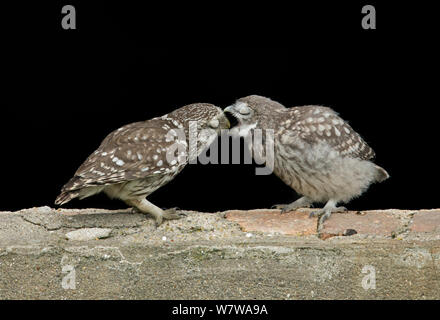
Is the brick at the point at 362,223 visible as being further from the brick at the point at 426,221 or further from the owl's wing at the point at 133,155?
the owl's wing at the point at 133,155

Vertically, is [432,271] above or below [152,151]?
below

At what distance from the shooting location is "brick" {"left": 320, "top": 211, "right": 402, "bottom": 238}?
309 inches

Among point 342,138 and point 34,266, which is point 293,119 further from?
point 34,266

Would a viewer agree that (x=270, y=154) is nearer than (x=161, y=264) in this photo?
No

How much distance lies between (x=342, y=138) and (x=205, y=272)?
1.70 metres

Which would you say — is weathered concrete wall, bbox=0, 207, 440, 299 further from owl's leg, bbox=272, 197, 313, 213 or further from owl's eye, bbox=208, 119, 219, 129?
owl's eye, bbox=208, 119, 219, 129

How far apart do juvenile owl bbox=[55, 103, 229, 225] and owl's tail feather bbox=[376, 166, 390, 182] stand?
1.40 m

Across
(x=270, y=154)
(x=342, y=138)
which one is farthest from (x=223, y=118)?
(x=342, y=138)

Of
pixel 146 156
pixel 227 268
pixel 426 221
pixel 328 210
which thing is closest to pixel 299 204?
pixel 328 210

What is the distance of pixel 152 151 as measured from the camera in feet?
25.9

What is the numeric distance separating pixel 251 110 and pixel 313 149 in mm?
644

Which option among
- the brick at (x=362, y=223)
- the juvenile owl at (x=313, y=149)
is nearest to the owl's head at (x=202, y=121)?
the juvenile owl at (x=313, y=149)

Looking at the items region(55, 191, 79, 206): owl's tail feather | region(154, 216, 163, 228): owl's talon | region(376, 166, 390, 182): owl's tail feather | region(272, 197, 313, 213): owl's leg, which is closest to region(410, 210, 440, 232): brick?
region(376, 166, 390, 182): owl's tail feather

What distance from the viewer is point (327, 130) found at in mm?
8117
